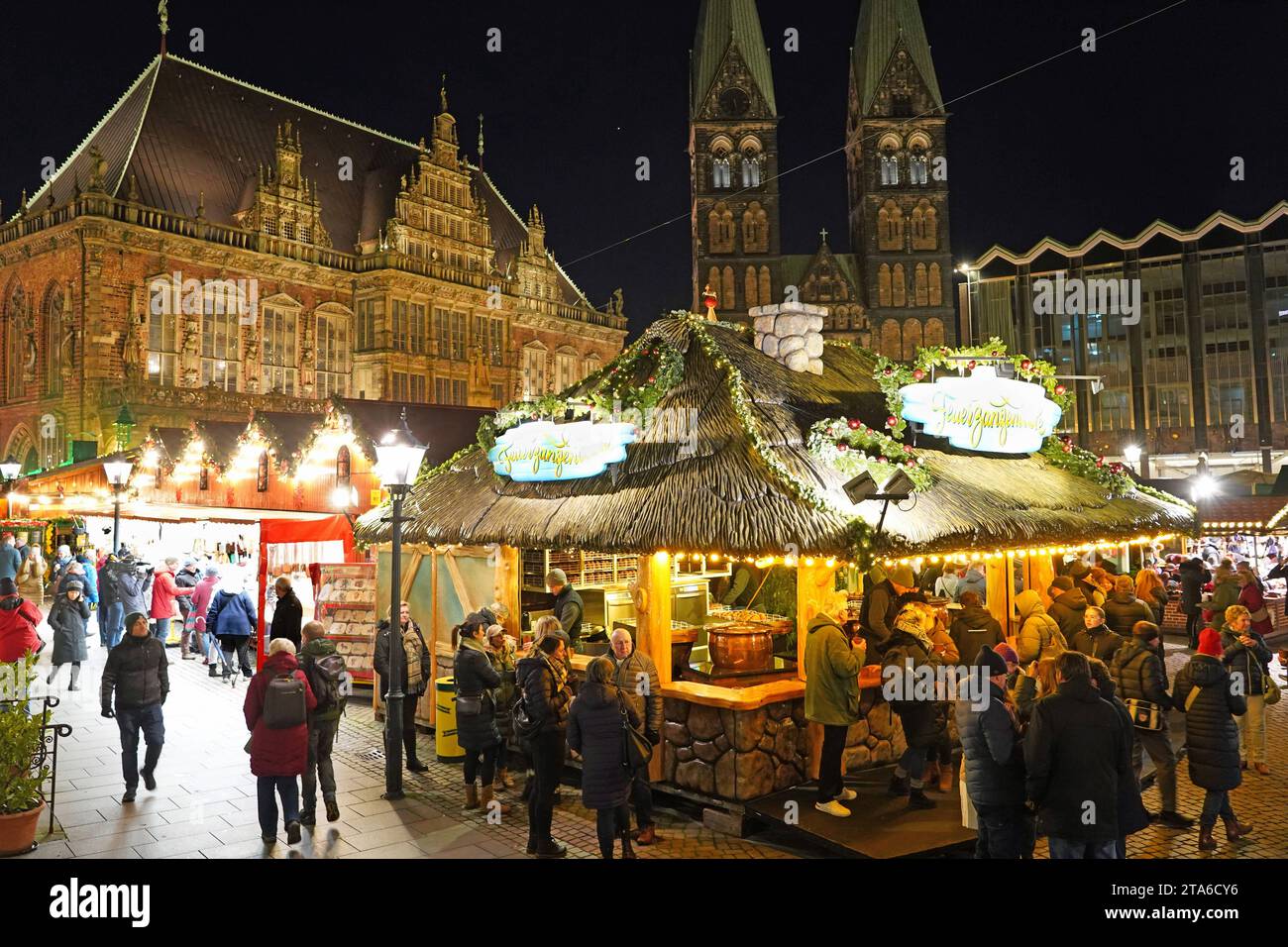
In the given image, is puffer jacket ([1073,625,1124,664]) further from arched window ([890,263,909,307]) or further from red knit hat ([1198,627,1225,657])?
arched window ([890,263,909,307])

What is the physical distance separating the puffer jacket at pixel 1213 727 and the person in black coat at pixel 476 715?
18.8ft

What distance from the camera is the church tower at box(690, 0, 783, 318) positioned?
5659cm

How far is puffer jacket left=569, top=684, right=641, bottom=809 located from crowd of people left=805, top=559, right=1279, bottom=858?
1999mm

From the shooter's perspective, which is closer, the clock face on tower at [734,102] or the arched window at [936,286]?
the arched window at [936,286]

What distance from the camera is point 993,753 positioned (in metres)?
5.65

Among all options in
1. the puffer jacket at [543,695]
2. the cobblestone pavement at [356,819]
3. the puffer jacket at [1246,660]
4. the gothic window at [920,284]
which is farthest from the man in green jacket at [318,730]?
the gothic window at [920,284]

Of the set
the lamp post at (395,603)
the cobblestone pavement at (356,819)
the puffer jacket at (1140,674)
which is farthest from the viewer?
the lamp post at (395,603)

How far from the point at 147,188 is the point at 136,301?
5.34 m

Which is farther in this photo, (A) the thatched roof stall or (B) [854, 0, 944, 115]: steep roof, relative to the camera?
(B) [854, 0, 944, 115]: steep roof

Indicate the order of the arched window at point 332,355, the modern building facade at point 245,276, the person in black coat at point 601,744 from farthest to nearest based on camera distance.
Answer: the arched window at point 332,355, the modern building facade at point 245,276, the person in black coat at point 601,744

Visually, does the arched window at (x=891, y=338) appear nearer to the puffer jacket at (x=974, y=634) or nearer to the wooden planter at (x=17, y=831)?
the puffer jacket at (x=974, y=634)

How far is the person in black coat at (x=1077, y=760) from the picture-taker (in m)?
5.23

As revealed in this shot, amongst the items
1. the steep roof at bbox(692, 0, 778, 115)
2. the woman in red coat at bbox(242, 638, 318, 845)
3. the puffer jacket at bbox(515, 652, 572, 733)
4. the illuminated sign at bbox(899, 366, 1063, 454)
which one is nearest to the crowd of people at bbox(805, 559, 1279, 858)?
the illuminated sign at bbox(899, 366, 1063, 454)

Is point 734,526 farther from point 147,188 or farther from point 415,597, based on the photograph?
point 147,188
